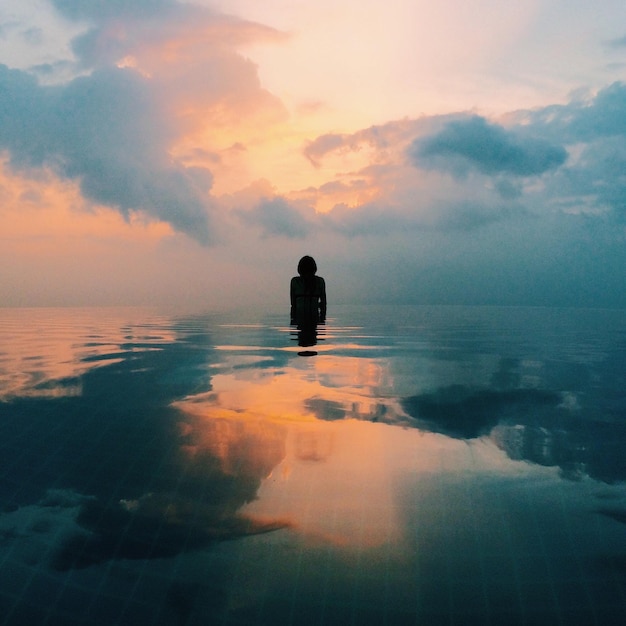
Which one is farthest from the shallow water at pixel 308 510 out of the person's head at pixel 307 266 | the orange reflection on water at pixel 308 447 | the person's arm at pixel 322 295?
the person's arm at pixel 322 295

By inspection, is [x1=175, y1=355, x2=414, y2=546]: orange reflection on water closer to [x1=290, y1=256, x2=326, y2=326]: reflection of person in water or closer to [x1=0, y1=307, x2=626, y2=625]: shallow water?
[x1=0, y1=307, x2=626, y2=625]: shallow water

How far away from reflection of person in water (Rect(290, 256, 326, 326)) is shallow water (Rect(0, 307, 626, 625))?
966cm

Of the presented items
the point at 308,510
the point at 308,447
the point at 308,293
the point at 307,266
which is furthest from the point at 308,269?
the point at 308,510

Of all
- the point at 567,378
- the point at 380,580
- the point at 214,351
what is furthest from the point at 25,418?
the point at 567,378

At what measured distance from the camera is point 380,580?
4.29 m

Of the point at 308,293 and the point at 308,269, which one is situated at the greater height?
the point at 308,269

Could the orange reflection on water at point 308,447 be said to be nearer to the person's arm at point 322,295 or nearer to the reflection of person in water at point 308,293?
the reflection of person in water at point 308,293

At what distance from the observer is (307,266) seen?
64.5ft

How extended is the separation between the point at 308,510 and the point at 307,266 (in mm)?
14880

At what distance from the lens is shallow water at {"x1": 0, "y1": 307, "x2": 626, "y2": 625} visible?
13.4ft

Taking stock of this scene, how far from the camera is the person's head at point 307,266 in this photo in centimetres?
1953

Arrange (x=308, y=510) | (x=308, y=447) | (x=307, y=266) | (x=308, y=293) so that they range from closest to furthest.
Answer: (x=308, y=510)
(x=308, y=447)
(x=307, y=266)
(x=308, y=293)

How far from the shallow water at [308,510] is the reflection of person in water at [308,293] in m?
9.66

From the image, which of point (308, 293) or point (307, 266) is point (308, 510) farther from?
point (308, 293)
